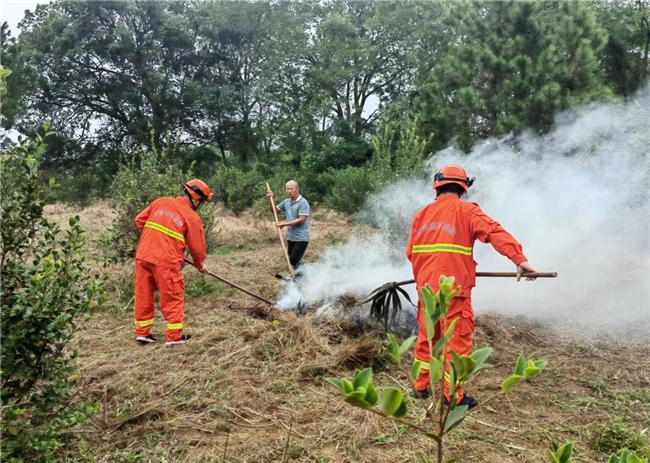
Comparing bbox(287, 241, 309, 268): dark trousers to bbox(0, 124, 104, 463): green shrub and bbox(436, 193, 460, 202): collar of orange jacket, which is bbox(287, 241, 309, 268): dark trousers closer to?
bbox(436, 193, 460, 202): collar of orange jacket

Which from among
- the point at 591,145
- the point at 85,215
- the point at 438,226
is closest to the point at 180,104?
the point at 85,215

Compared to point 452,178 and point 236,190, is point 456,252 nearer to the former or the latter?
point 452,178

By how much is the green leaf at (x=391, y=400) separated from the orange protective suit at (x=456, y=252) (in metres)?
2.48

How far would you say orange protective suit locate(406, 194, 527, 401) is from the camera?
3389mm

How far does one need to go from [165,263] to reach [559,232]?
532 cm

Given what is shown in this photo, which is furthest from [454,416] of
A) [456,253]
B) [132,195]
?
[132,195]

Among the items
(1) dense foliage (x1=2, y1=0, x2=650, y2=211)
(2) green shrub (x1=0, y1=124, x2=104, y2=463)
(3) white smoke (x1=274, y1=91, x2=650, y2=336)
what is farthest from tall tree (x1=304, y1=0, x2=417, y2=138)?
(2) green shrub (x1=0, y1=124, x2=104, y2=463)

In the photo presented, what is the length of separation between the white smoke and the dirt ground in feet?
3.31

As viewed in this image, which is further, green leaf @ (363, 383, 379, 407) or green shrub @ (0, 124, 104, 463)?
green shrub @ (0, 124, 104, 463)

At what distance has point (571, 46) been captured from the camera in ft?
31.2

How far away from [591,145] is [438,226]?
572cm

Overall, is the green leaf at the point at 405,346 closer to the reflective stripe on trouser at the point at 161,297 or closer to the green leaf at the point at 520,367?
the green leaf at the point at 520,367

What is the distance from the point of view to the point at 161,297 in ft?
15.8

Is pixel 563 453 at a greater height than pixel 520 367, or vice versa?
pixel 520 367
